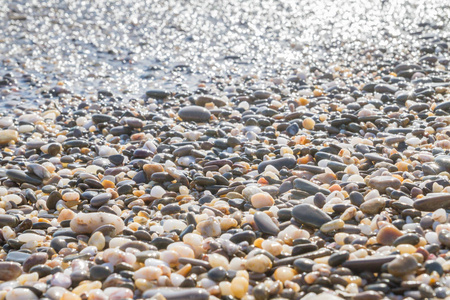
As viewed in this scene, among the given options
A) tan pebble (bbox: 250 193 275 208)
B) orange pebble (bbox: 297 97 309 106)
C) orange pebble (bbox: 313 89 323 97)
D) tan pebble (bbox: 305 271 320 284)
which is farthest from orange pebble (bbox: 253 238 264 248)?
orange pebble (bbox: 313 89 323 97)

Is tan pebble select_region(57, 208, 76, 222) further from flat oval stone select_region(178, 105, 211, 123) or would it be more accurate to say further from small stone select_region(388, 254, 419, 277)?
flat oval stone select_region(178, 105, 211, 123)

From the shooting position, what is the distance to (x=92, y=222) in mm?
4121

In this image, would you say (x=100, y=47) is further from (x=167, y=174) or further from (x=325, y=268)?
(x=325, y=268)

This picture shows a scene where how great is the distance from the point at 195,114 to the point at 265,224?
3.50m

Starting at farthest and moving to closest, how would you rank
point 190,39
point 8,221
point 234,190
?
point 190,39 < point 234,190 < point 8,221

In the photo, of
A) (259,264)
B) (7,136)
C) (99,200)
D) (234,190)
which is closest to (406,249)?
(259,264)

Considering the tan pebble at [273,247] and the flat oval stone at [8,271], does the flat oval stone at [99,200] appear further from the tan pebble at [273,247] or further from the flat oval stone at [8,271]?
the tan pebble at [273,247]

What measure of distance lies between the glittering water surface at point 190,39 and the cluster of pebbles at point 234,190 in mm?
717

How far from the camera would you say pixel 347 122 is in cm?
643

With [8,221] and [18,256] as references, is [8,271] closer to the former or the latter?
[18,256]

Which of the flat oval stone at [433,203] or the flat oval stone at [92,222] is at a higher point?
the flat oval stone at [433,203]

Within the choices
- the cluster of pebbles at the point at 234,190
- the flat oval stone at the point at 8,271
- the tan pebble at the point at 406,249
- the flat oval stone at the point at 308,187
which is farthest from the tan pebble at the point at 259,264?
the flat oval stone at the point at 8,271

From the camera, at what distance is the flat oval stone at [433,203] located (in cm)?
395

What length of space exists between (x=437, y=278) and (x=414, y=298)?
9.2 inches
